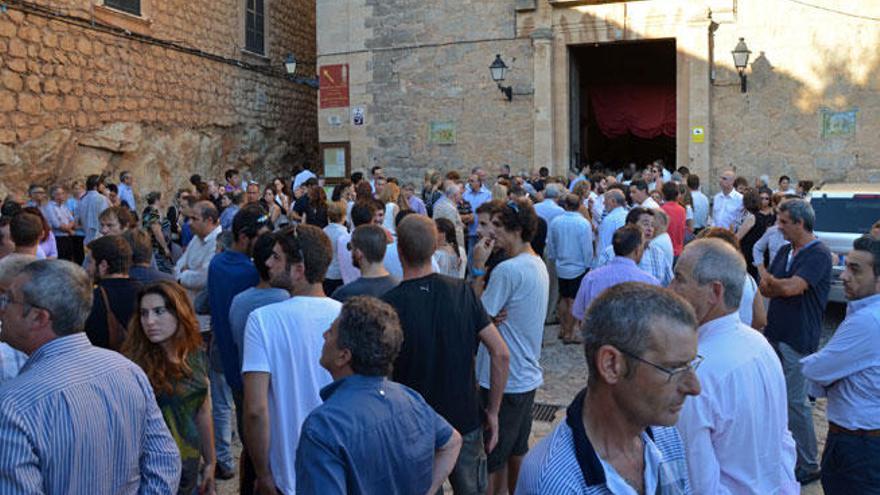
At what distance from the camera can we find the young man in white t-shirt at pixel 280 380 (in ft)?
10.7

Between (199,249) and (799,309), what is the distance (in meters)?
4.41

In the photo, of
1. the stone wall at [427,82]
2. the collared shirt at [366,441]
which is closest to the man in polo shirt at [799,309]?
the collared shirt at [366,441]

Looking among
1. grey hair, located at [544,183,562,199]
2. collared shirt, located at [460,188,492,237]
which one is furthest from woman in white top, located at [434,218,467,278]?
collared shirt, located at [460,188,492,237]

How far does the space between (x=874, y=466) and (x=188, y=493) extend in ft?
10.3

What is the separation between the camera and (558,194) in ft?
33.1

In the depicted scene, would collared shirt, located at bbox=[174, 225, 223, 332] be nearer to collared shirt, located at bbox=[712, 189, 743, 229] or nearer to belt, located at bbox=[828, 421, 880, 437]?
belt, located at bbox=[828, 421, 880, 437]

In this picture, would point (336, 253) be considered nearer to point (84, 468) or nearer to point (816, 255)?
point (816, 255)

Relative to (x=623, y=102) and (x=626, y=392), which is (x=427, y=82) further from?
(x=626, y=392)

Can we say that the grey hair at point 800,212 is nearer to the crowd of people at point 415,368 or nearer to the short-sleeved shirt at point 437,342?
the crowd of people at point 415,368

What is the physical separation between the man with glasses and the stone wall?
1409cm

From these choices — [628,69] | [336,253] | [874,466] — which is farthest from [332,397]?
[628,69]

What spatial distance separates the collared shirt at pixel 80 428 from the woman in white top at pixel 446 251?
3.47m

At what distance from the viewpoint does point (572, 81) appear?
16125 mm

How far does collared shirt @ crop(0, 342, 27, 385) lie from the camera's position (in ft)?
9.97
